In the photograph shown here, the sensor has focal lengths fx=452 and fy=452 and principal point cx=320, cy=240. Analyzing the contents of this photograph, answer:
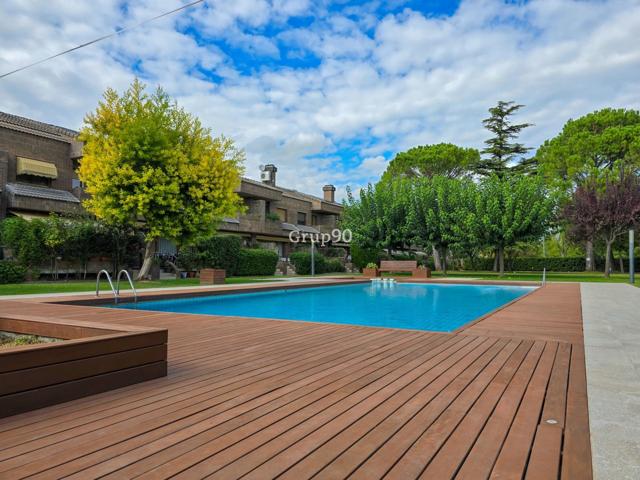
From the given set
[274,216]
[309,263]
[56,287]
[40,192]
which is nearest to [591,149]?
[309,263]

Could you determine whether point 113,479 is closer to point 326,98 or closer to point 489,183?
point 326,98

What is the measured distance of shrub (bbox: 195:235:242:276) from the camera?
21.8 meters

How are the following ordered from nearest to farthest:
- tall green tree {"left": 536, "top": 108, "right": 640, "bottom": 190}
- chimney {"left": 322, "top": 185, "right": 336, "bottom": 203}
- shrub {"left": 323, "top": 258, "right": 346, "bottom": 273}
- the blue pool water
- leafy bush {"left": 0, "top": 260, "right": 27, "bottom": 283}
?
1. the blue pool water
2. leafy bush {"left": 0, "top": 260, "right": 27, "bottom": 283}
3. tall green tree {"left": 536, "top": 108, "right": 640, "bottom": 190}
4. shrub {"left": 323, "top": 258, "right": 346, "bottom": 273}
5. chimney {"left": 322, "top": 185, "right": 336, "bottom": 203}

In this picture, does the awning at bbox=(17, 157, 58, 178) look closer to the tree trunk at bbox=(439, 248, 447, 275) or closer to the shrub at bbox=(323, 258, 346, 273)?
the shrub at bbox=(323, 258, 346, 273)

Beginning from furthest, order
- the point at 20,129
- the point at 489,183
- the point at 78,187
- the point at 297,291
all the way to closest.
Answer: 1. the point at 489,183
2. the point at 78,187
3. the point at 20,129
4. the point at 297,291

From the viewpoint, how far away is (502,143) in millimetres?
33875

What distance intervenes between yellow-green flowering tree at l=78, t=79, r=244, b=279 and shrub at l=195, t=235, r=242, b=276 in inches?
167

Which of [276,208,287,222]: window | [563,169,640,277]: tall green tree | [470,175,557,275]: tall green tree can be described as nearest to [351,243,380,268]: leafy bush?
[276,208,287,222]: window

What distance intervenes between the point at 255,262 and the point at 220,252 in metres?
2.79

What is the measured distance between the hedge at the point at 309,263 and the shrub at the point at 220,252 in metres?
5.18

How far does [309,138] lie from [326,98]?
1446 cm

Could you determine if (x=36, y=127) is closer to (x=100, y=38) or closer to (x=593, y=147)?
(x=100, y=38)

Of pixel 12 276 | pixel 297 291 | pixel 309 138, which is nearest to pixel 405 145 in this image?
pixel 309 138

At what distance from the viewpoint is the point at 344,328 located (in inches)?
250
